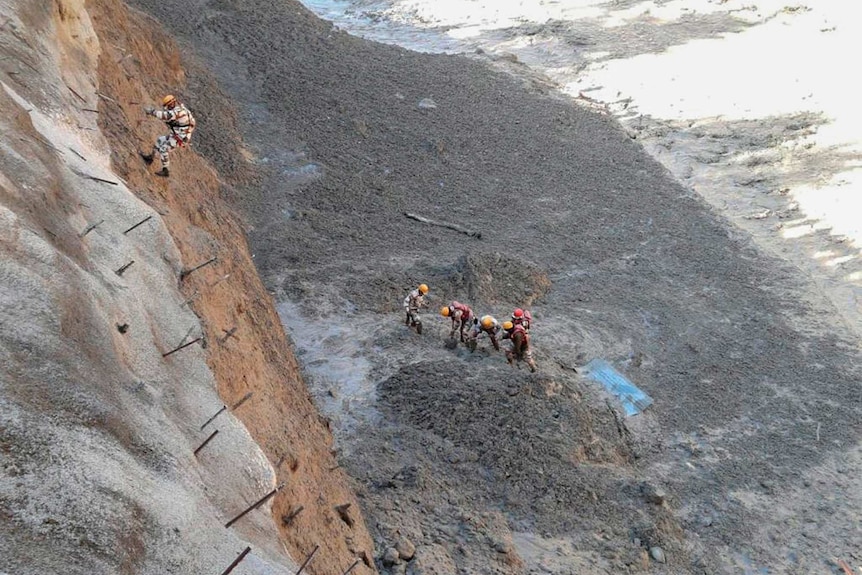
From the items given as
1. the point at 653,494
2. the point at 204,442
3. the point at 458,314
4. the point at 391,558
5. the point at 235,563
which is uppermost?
the point at 235,563

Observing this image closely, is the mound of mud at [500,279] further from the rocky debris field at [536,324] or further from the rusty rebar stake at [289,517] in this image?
the rusty rebar stake at [289,517]

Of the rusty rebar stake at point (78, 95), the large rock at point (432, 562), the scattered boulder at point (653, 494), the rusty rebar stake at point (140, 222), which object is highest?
the rusty rebar stake at point (78, 95)

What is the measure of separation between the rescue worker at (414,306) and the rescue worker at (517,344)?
1683 mm

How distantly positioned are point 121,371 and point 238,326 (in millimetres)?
4086

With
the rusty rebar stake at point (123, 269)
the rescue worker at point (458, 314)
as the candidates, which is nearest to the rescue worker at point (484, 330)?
the rescue worker at point (458, 314)

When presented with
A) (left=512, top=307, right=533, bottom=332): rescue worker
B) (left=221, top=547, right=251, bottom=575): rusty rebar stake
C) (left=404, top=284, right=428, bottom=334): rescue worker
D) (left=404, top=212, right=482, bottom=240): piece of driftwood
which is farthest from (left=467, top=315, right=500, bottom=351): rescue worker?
→ (left=221, top=547, right=251, bottom=575): rusty rebar stake

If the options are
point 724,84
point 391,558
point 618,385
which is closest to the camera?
point 391,558

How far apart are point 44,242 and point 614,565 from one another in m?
7.79

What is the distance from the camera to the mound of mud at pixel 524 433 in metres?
11.2

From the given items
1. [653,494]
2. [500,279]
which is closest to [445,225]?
[500,279]

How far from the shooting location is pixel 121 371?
590 cm

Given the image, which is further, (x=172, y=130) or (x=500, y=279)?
(x=500, y=279)

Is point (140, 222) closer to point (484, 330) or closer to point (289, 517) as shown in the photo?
point (289, 517)

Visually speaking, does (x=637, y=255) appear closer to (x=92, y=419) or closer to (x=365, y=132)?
(x=365, y=132)
